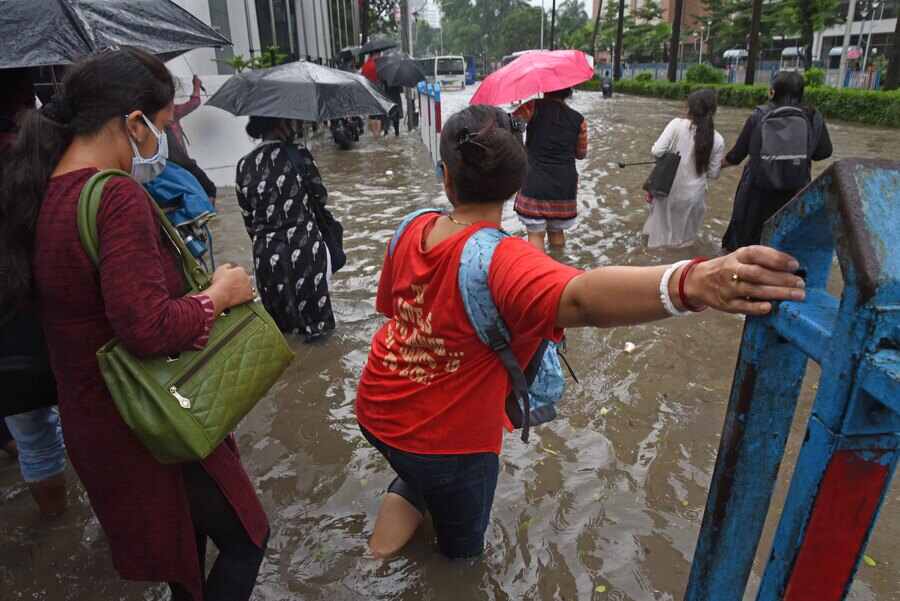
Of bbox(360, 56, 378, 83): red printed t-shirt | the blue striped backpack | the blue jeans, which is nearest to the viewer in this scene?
the blue striped backpack

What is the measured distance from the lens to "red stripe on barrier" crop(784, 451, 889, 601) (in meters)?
1.03

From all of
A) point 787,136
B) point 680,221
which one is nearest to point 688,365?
point 787,136

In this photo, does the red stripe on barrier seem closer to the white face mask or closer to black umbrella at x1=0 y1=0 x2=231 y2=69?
the white face mask

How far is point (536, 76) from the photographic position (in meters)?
5.18

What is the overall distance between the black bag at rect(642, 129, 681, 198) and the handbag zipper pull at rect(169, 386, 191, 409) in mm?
5298

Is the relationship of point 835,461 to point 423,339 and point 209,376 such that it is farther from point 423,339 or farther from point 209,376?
point 209,376

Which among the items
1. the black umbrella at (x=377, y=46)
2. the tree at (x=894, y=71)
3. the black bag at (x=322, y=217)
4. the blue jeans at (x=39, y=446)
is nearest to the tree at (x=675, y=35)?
the tree at (x=894, y=71)

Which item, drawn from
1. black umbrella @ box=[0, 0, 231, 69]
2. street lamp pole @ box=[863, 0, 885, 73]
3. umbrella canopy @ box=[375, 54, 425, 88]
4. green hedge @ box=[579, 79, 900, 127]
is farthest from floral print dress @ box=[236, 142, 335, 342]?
street lamp pole @ box=[863, 0, 885, 73]

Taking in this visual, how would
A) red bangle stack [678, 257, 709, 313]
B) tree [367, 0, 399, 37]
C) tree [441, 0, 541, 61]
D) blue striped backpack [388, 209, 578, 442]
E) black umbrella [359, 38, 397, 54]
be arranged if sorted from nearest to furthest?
red bangle stack [678, 257, 709, 313]
blue striped backpack [388, 209, 578, 442]
black umbrella [359, 38, 397, 54]
tree [367, 0, 399, 37]
tree [441, 0, 541, 61]

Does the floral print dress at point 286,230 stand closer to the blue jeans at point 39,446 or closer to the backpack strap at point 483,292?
the blue jeans at point 39,446

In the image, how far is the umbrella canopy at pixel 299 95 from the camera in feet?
12.8

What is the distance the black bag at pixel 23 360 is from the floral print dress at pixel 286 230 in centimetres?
211

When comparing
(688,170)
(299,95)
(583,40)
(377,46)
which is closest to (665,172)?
(688,170)

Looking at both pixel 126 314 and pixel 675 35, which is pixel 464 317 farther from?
pixel 675 35
